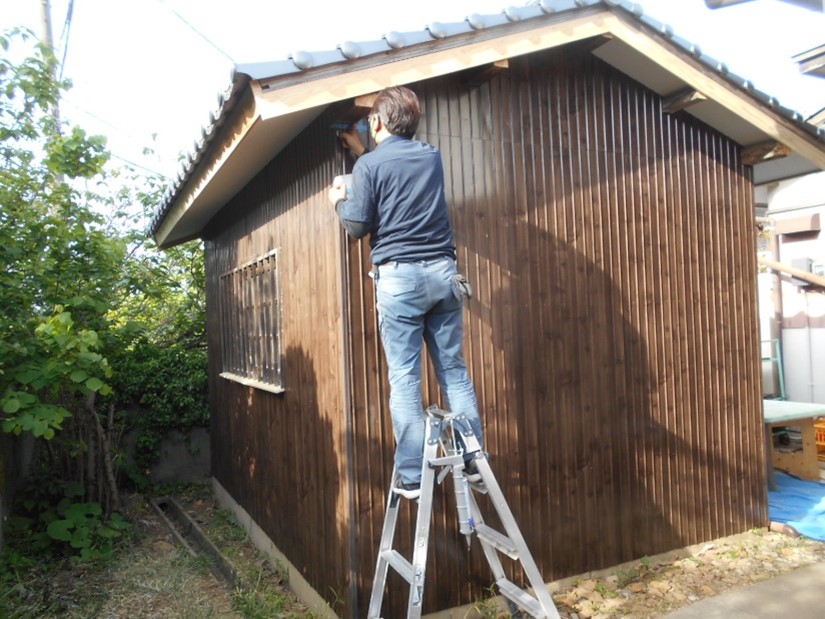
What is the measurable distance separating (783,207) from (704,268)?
5.98 metres

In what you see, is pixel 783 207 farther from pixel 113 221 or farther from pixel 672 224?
pixel 113 221

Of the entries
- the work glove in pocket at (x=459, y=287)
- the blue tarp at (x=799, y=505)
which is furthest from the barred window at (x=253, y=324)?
the blue tarp at (x=799, y=505)

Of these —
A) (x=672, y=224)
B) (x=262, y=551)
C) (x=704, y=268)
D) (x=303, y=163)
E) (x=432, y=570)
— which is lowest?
(x=262, y=551)

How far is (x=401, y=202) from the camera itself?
3037mm

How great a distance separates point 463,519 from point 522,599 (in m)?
0.43

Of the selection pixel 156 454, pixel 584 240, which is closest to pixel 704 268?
pixel 584 240

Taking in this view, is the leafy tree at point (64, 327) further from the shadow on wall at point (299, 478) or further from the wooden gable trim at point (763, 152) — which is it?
the wooden gable trim at point (763, 152)

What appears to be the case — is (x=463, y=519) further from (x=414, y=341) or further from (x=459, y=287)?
(x=459, y=287)

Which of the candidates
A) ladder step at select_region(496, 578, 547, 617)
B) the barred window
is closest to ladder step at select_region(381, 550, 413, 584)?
ladder step at select_region(496, 578, 547, 617)

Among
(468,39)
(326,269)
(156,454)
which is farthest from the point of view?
(156,454)

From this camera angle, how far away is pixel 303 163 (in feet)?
14.0

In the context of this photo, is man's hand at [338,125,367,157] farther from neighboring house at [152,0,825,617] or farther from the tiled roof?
the tiled roof

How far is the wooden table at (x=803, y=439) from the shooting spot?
20.9 ft

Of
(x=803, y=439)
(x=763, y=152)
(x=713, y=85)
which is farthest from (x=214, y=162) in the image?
(x=803, y=439)
